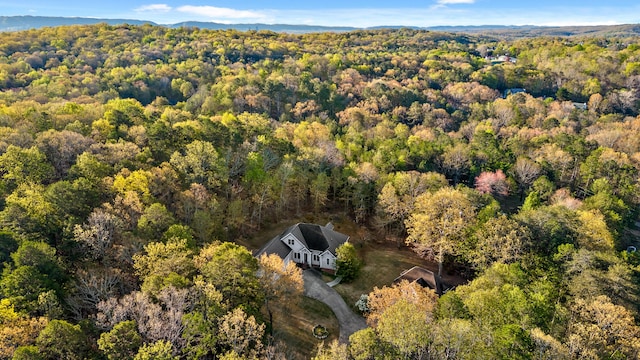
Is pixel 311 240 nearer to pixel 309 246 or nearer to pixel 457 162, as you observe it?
pixel 309 246

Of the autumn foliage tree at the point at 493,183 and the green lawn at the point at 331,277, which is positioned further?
the autumn foliage tree at the point at 493,183

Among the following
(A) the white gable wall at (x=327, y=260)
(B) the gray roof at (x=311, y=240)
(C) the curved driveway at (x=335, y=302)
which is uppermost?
(B) the gray roof at (x=311, y=240)

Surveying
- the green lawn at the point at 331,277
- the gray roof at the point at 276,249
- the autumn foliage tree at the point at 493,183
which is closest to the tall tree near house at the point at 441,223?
the green lawn at the point at 331,277

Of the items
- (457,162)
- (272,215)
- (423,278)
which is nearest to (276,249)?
(272,215)

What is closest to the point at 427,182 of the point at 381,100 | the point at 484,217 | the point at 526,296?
the point at 484,217

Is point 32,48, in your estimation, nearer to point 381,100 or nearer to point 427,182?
point 381,100

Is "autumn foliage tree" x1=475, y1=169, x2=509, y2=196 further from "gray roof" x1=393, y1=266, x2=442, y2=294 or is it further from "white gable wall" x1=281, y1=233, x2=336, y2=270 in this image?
"white gable wall" x1=281, y1=233, x2=336, y2=270

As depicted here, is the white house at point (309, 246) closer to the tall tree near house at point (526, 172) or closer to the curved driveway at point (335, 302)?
the curved driveway at point (335, 302)

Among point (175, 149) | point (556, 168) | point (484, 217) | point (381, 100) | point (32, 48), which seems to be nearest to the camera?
point (484, 217)
